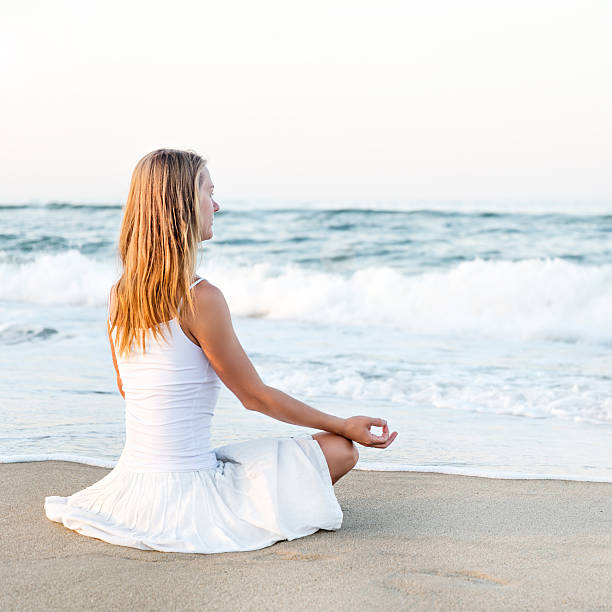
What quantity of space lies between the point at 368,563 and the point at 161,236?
127cm

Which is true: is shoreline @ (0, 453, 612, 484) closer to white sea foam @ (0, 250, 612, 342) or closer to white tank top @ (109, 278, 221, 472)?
white tank top @ (109, 278, 221, 472)

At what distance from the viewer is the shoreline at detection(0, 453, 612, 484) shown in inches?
151

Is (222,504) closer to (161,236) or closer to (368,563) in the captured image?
(368,563)

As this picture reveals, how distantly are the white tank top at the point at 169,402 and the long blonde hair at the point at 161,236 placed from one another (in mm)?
68

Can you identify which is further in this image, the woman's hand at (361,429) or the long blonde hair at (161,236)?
the woman's hand at (361,429)

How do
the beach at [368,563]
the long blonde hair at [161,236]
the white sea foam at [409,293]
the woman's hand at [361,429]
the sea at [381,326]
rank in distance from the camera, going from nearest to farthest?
the beach at [368,563]
the long blonde hair at [161,236]
the woman's hand at [361,429]
the sea at [381,326]
the white sea foam at [409,293]

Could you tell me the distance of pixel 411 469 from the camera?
3986mm

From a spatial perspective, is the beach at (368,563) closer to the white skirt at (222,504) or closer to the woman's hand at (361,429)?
the white skirt at (222,504)

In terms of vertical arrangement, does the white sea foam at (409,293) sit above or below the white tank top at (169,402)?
below

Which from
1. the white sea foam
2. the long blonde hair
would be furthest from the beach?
the white sea foam

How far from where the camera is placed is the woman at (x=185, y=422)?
2.76 meters

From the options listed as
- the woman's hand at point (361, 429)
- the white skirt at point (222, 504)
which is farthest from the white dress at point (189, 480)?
the woman's hand at point (361, 429)

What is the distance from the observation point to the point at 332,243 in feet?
56.2

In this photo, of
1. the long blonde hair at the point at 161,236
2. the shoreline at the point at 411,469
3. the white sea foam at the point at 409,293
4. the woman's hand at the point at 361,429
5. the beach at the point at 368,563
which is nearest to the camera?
the beach at the point at 368,563
